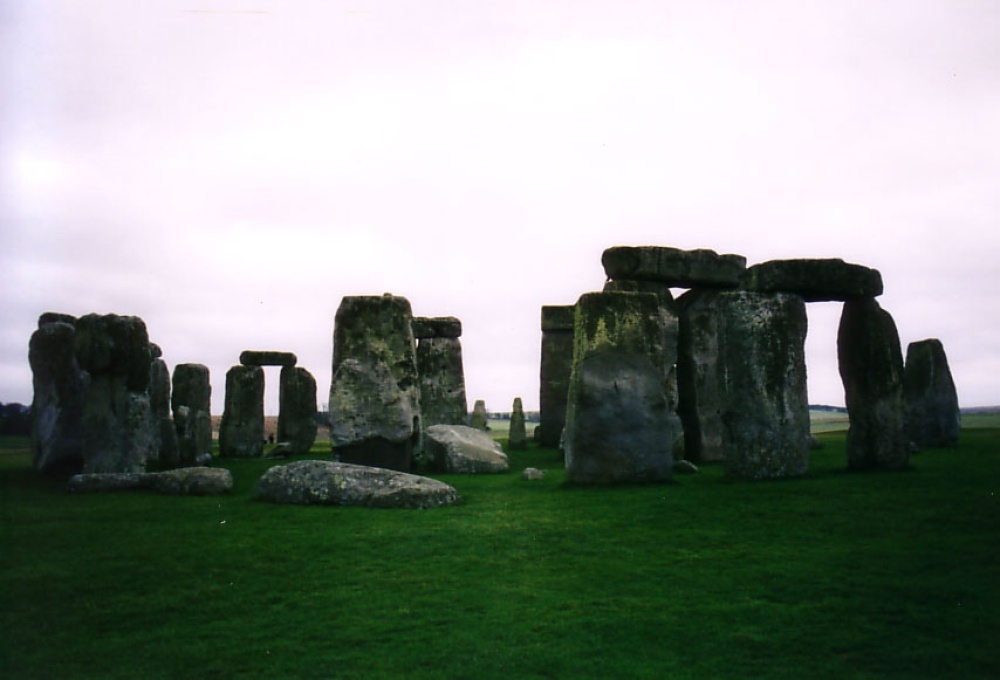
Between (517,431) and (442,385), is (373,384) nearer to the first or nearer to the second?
(442,385)

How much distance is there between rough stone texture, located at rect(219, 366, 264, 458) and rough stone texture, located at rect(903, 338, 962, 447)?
1249 cm

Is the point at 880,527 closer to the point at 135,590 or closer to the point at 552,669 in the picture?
the point at 552,669

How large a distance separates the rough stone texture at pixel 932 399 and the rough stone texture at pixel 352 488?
8771 millimetres

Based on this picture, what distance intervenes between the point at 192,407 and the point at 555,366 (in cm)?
740

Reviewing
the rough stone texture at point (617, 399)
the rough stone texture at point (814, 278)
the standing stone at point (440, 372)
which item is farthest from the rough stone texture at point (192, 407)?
the rough stone texture at point (814, 278)

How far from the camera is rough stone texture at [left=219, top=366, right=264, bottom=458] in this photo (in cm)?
1769

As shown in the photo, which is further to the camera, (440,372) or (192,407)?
(440,372)

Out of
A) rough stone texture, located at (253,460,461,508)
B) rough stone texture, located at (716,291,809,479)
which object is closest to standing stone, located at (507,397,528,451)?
rough stone texture, located at (716,291,809,479)

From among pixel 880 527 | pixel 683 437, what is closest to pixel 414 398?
pixel 683 437

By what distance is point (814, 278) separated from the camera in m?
9.44

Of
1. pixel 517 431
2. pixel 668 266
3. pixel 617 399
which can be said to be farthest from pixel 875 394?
pixel 517 431

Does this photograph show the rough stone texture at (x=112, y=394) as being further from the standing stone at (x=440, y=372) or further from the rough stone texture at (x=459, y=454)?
the standing stone at (x=440, y=372)

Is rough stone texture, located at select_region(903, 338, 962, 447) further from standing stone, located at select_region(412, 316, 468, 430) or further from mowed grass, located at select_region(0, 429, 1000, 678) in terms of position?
standing stone, located at select_region(412, 316, 468, 430)

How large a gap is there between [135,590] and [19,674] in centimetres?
129
